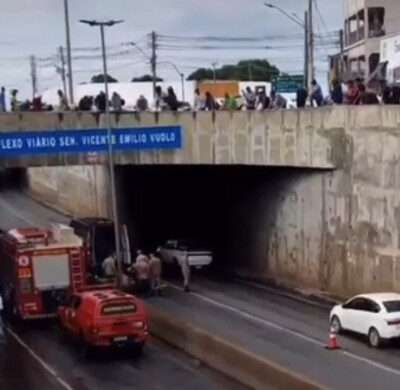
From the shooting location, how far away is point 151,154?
5278 cm

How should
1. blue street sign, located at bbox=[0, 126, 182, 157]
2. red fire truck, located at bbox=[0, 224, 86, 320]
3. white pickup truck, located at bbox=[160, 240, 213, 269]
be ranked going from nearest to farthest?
1. red fire truck, located at bbox=[0, 224, 86, 320]
2. blue street sign, located at bbox=[0, 126, 182, 157]
3. white pickup truck, located at bbox=[160, 240, 213, 269]

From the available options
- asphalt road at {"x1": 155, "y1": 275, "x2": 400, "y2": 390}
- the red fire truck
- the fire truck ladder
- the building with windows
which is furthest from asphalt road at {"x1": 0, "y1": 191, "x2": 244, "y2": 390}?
the building with windows

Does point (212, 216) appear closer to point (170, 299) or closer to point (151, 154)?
point (151, 154)

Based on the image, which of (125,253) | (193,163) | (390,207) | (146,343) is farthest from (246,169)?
(146,343)

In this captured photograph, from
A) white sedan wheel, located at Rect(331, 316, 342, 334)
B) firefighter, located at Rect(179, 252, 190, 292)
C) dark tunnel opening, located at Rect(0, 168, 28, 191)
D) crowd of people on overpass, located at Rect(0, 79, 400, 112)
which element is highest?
crowd of people on overpass, located at Rect(0, 79, 400, 112)

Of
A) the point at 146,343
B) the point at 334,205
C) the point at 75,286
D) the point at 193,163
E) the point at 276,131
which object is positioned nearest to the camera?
the point at 146,343

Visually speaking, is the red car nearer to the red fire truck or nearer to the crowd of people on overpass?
the red fire truck

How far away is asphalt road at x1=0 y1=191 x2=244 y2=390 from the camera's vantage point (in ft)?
99.3

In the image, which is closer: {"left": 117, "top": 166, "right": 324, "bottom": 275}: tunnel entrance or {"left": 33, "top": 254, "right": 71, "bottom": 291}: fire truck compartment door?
{"left": 33, "top": 254, "right": 71, "bottom": 291}: fire truck compartment door

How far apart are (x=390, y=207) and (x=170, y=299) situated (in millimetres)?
9796

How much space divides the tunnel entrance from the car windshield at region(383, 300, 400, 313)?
12.2m

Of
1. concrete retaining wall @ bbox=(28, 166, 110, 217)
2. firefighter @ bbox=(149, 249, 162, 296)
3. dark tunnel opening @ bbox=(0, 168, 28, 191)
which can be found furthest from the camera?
dark tunnel opening @ bbox=(0, 168, 28, 191)

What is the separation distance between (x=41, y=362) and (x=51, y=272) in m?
6.14

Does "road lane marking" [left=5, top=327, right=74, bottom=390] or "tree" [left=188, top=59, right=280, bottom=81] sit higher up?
"tree" [left=188, top=59, right=280, bottom=81]
